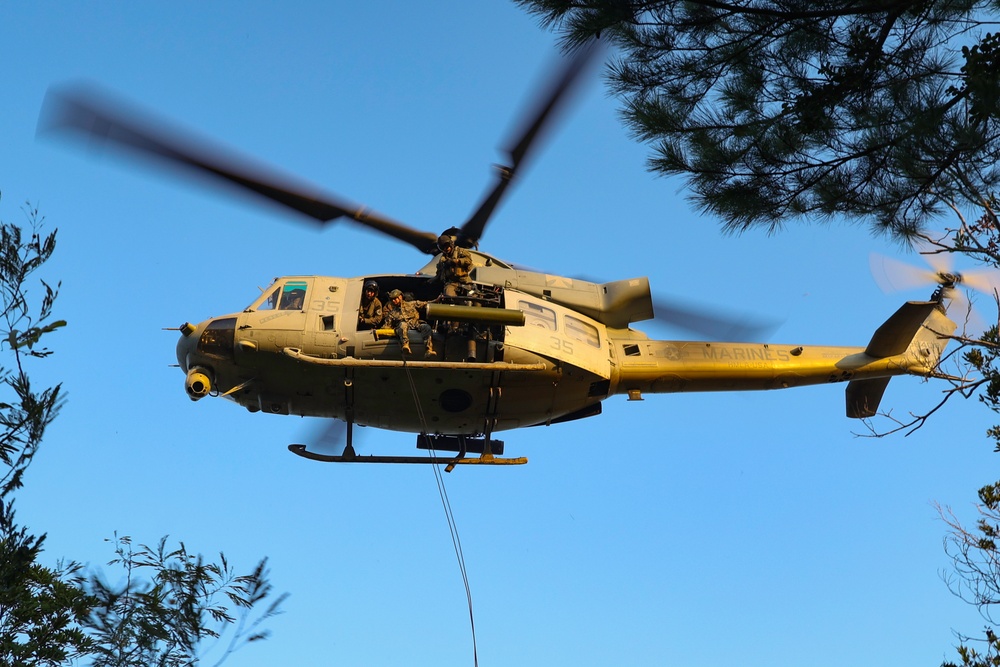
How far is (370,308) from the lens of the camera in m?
12.4

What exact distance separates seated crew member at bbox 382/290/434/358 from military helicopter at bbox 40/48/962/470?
0.08 metres

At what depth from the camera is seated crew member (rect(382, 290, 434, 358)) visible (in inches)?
469

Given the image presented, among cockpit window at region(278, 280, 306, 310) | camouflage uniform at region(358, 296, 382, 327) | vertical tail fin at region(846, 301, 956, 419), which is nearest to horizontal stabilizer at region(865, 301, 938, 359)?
vertical tail fin at region(846, 301, 956, 419)

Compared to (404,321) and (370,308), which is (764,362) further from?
(370,308)

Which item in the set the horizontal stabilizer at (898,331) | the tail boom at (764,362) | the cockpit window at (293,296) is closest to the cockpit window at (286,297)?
the cockpit window at (293,296)

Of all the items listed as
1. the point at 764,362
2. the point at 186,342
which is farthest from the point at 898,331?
the point at 186,342

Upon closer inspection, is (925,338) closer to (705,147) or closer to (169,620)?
(705,147)

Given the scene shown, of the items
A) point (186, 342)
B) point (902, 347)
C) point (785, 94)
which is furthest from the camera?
point (902, 347)

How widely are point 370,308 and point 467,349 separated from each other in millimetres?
1352

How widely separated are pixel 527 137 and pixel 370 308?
2.80 meters

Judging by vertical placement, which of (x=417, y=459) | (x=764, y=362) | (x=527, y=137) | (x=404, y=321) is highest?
(x=527, y=137)

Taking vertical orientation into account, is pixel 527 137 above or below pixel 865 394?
above

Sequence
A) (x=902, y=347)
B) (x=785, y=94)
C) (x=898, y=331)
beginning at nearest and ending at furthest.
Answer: (x=785, y=94) → (x=898, y=331) → (x=902, y=347)

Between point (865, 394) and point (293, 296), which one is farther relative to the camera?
point (865, 394)
